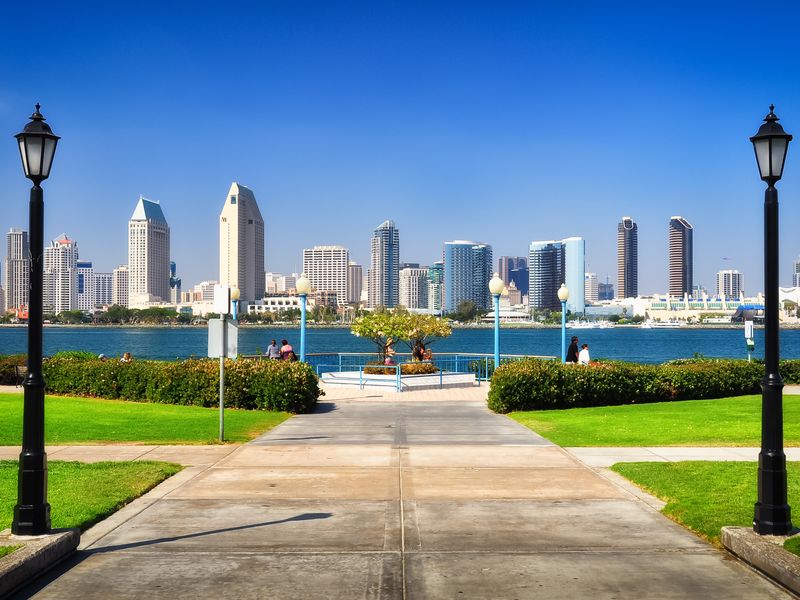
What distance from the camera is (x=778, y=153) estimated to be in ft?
Answer: 27.6

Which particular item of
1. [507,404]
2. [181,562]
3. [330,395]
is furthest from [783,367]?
[181,562]

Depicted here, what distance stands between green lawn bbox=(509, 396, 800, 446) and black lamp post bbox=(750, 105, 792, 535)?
7.09 meters

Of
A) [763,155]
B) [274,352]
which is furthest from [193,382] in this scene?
[763,155]

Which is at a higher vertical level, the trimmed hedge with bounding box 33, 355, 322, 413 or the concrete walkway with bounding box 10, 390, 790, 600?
the trimmed hedge with bounding box 33, 355, 322, 413

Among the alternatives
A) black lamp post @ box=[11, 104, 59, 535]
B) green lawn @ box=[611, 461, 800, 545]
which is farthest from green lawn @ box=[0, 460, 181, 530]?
green lawn @ box=[611, 461, 800, 545]

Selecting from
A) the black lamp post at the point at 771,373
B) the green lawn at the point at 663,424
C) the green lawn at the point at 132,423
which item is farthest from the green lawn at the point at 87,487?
the green lawn at the point at 663,424

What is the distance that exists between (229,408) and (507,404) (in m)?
7.20

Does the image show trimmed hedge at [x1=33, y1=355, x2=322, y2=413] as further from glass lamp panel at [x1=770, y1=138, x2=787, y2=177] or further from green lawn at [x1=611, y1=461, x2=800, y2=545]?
glass lamp panel at [x1=770, y1=138, x2=787, y2=177]

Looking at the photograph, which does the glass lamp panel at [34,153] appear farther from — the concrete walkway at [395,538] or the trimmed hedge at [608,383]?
the trimmed hedge at [608,383]

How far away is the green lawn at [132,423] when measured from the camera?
52.2ft

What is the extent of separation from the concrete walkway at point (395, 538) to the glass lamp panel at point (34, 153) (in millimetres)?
3683

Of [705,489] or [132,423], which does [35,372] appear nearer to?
[705,489]

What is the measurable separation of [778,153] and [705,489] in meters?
4.37

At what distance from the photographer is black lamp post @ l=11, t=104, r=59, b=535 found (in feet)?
25.7
